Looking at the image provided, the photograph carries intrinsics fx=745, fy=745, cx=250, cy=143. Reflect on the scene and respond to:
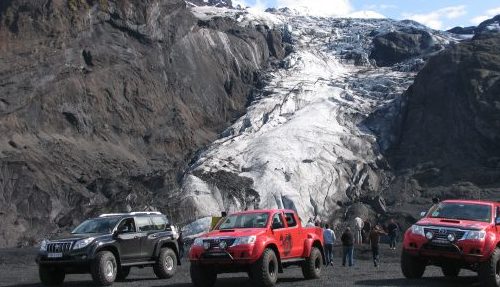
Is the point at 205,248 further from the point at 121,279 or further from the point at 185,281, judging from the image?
the point at 121,279

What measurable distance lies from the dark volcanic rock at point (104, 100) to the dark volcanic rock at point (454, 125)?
19.7 m

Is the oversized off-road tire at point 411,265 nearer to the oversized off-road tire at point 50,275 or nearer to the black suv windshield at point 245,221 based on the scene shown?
the black suv windshield at point 245,221

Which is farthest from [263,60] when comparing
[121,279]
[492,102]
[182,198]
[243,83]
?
[121,279]

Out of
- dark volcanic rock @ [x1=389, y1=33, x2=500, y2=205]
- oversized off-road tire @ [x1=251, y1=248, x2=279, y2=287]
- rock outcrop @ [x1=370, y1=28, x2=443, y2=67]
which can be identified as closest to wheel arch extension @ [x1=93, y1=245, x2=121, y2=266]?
oversized off-road tire @ [x1=251, y1=248, x2=279, y2=287]

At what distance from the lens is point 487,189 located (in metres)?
57.8

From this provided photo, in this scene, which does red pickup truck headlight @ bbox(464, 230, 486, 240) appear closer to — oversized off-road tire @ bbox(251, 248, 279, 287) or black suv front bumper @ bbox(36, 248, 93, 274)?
oversized off-road tire @ bbox(251, 248, 279, 287)

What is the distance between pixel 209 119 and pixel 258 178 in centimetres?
1915

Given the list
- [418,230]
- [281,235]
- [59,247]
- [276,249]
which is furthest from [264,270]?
[59,247]

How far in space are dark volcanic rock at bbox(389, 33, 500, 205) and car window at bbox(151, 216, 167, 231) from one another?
132 feet

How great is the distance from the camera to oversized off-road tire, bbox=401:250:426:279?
17812 millimetres

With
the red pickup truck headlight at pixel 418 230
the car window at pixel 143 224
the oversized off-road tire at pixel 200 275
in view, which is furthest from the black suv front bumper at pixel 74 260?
the red pickup truck headlight at pixel 418 230

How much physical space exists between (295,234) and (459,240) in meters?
4.16

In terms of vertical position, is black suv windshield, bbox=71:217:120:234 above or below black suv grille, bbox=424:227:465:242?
above

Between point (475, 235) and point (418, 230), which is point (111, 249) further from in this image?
point (475, 235)
